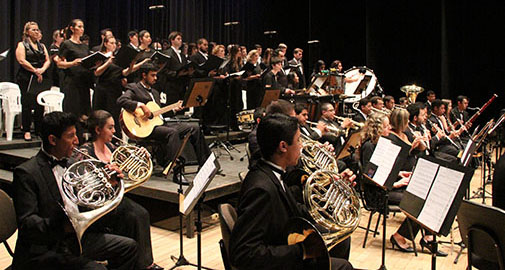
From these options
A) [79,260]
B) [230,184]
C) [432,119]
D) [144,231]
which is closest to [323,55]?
[432,119]

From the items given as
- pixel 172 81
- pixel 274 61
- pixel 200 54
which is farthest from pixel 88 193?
pixel 274 61

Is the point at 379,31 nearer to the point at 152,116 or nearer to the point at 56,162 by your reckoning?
the point at 152,116

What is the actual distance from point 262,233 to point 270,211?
0.10 meters

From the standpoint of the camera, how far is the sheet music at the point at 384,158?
3.96m

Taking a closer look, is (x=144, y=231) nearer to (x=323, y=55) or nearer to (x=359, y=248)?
(x=359, y=248)

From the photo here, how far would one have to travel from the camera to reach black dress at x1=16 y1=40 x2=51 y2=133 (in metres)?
6.57

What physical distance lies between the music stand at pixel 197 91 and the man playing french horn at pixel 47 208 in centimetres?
332

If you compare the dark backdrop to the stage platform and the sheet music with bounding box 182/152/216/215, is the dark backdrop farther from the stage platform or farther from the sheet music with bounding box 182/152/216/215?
the sheet music with bounding box 182/152/216/215

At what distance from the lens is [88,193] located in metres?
2.79

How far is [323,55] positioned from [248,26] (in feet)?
7.83

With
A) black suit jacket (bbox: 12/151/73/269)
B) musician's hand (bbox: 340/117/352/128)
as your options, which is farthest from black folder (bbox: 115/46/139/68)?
black suit jacket (bbox: 12/151/73/269)

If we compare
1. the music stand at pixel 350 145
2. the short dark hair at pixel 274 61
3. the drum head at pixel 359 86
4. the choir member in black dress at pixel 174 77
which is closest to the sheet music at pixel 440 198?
the music stand at pixel 350 145

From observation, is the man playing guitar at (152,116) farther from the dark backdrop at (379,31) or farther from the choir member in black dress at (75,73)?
the dark backdrop at (379,31)

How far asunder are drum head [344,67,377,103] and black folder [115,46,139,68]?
17.8ft
